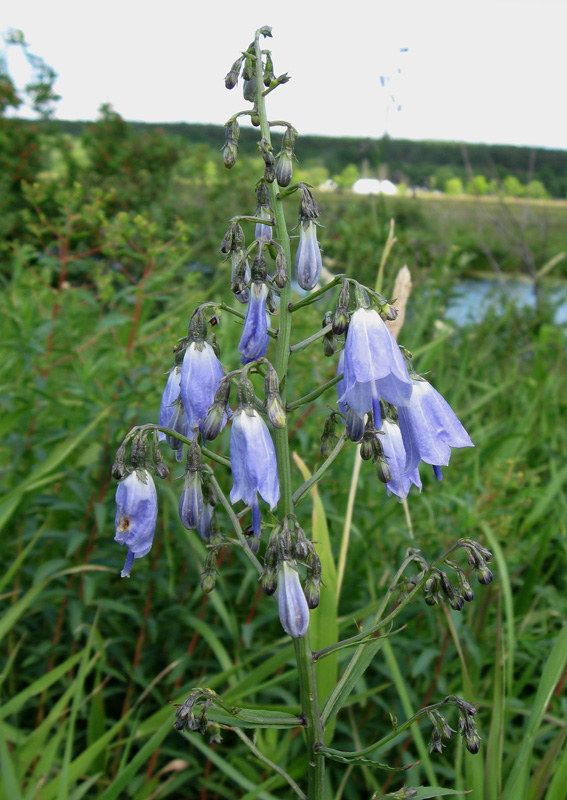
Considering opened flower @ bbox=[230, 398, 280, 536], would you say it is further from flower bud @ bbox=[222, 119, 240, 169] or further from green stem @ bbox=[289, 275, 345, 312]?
flower bud @ bbox=[222, 119, 240, 169]

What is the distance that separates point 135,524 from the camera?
1.50m

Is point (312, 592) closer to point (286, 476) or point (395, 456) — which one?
point (286, 476)

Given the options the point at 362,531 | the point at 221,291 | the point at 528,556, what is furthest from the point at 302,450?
the point at 221,291

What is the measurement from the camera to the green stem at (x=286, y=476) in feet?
5.03

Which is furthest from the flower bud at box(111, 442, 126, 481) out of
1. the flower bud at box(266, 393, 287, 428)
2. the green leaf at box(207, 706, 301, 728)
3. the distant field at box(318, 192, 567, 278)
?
the distant field at box(318, 192, 567, 278)

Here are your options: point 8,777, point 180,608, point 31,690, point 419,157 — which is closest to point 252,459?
→ point 8,777

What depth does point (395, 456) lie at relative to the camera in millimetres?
1556

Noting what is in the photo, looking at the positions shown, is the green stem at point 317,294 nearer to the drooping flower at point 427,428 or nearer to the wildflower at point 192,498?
the drooping flower at point 427,428

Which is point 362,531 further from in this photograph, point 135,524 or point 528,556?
point 135,524

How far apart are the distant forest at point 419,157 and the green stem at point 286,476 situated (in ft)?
0.90

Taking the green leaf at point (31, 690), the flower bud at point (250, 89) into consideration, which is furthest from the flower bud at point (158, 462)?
the green leaf at point (31, 690)

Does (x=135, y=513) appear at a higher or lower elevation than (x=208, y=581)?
higher

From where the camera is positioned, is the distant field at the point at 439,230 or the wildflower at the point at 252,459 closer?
the wildflower at the point at 252,459

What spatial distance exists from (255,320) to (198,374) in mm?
187
